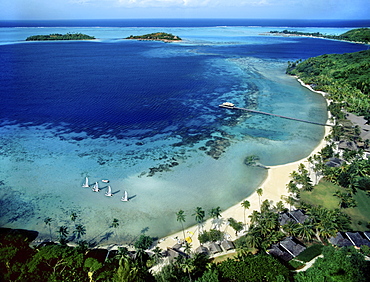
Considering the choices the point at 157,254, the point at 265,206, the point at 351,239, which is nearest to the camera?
the point at 157,254

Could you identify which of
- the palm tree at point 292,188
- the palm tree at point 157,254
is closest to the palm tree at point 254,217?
the palm tree at point 292,188

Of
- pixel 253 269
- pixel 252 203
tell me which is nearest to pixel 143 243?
pixel 253 269

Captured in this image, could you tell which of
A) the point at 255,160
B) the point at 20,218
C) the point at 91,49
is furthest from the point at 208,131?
the point at 91,49

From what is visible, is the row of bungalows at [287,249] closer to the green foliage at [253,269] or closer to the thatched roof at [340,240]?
the green foliage at [253,269]

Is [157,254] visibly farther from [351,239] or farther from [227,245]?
[351,239]

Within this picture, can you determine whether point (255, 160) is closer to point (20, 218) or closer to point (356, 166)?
point (356, 166)

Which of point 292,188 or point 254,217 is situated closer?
point 254,217

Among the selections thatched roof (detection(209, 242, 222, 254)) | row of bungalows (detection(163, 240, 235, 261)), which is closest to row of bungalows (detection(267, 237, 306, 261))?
row of bungalows (detection(163, 240, 235, 261))
